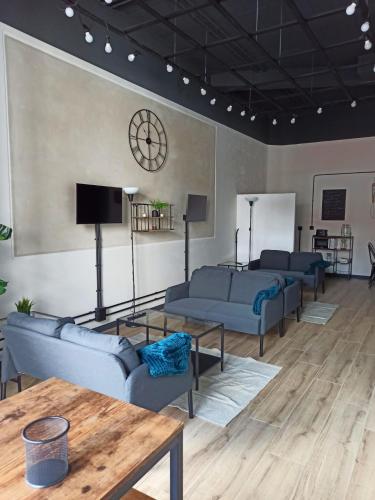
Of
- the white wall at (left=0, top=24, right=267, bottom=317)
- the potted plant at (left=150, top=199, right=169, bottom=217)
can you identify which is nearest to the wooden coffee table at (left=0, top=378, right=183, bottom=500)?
the white wall at (left=0, top=24, right=267, bottom=317)

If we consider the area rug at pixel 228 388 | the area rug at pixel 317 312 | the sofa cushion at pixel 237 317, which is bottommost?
the area rug at pixel 228 388

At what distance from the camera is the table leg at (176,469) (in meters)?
1.28

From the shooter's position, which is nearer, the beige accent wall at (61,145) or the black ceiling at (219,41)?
the beige accent wall at (61,145)

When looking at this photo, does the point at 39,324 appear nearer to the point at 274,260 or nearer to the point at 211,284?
the point at 211,284

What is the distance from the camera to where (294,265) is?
666cm

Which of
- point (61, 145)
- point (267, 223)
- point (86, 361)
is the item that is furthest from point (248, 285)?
point (267, 223)

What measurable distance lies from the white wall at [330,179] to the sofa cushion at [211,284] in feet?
15.8

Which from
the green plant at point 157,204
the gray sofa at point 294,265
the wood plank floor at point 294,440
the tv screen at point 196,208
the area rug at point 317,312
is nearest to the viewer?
the wood plank floor at point 294,440

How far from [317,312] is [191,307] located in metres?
2.29

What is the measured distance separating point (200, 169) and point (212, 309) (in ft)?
10.0

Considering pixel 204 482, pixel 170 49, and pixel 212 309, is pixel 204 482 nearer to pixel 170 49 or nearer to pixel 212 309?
pixel 212 309

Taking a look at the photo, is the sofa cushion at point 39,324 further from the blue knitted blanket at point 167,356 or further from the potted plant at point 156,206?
the potted plant at point 156,206

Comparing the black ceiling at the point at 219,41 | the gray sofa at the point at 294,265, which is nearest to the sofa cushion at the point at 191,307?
the gray sofa at the point at 294,265

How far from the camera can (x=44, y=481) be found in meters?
0.98
